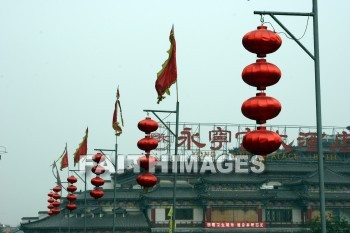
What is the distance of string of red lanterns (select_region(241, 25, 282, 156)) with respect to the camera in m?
8.20

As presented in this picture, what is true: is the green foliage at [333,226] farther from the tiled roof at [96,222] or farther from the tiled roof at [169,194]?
the tiled roof at [96,222]

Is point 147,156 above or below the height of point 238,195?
above

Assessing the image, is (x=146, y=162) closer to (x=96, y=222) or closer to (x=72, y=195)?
(x=72, y=195)

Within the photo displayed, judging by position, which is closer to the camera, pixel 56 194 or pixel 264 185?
pixel 56 194

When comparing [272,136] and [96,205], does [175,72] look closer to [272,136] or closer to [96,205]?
[272,136]

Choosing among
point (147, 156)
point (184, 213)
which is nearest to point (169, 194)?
point (184, 213)

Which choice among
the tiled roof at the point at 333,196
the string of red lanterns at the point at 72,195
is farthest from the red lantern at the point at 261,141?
the tiled roof at the point at 333,196

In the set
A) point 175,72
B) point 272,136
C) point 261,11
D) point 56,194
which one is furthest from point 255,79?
point 56,194

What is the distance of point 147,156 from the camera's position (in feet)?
50.5

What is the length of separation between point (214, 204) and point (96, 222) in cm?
1229

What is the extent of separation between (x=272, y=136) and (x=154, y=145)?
7.36 metres

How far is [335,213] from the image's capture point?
207ft

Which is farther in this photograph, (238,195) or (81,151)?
(238,195)

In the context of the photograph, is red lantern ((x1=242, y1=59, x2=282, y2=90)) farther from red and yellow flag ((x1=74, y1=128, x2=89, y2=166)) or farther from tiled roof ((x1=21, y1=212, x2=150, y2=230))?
tiled roof ((x1=21, y1=212, x2=150, y2=230))
